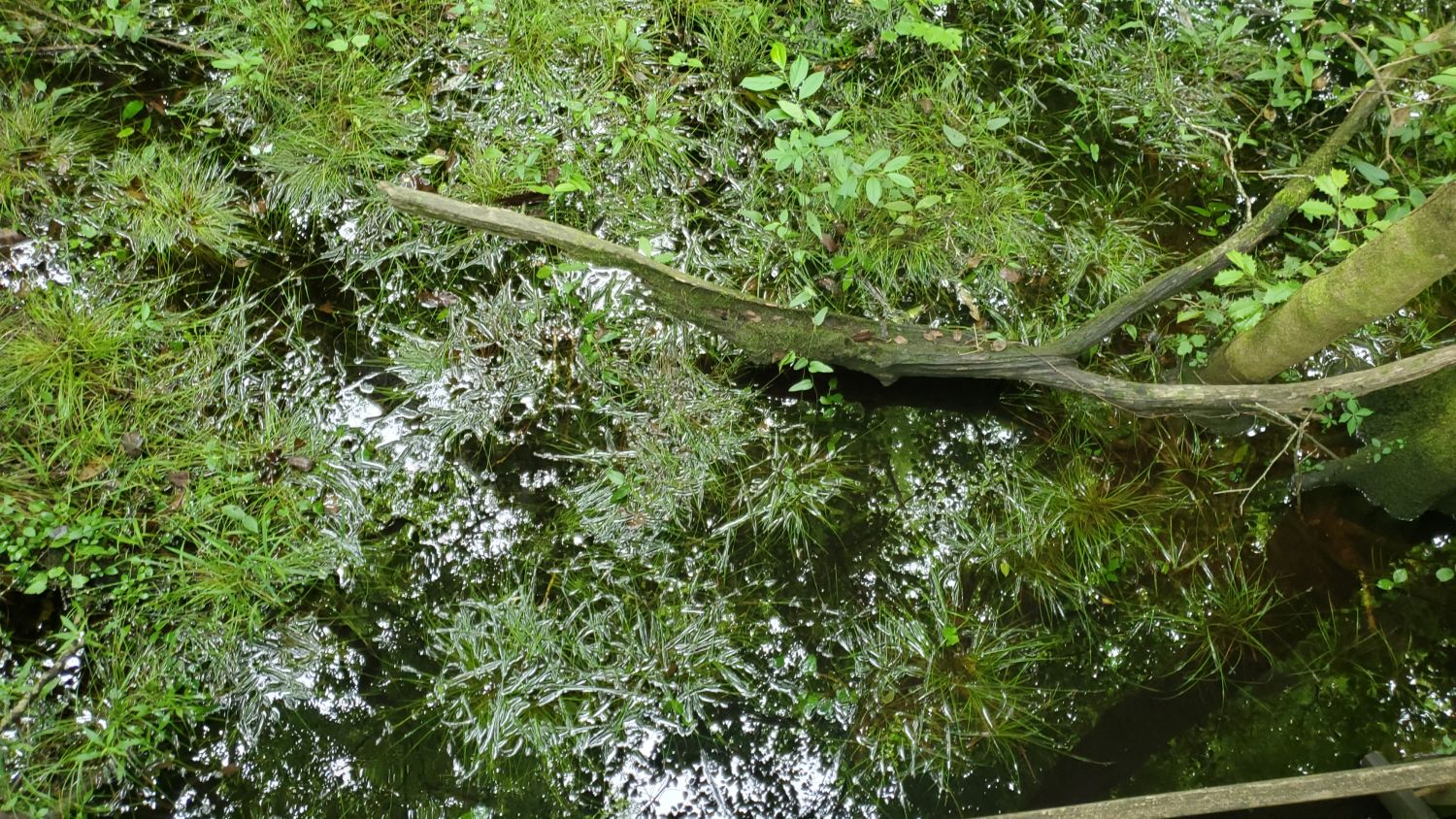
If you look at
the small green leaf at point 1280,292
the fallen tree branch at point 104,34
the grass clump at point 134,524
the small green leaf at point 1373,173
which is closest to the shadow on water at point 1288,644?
the small green leaf at point 1280,292

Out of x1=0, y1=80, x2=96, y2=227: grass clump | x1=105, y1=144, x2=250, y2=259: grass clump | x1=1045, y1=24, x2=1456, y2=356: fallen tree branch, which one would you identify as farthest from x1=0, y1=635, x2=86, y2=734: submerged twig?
x1=1045, y1=24, x2=1456, y2=356: fallen tree branch

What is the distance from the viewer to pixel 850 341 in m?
2.75

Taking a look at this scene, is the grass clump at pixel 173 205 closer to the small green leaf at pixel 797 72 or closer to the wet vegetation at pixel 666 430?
the wet vegetation at pixel 666 430

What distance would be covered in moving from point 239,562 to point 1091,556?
9.77 feet

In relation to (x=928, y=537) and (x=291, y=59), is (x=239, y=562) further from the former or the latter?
(x=928, y=537)

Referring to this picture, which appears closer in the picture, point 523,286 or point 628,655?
point 628,655

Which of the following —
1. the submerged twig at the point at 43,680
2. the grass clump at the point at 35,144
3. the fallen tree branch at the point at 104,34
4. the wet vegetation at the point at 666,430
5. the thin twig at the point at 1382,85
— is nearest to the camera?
the thin twig at the point at 1382,85

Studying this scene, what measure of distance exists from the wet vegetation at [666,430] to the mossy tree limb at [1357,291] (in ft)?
0.64

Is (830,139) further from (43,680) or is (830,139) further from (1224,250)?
(43,680)

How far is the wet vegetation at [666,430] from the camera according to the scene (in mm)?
2648

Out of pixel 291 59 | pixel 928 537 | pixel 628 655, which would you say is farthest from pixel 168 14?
pixel 928 537

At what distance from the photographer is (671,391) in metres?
2.91

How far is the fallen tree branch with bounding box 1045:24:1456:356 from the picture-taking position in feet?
8.30

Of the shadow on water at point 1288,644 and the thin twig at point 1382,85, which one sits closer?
the thin twig at point 1382,85
